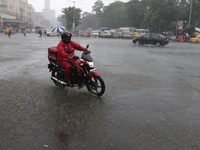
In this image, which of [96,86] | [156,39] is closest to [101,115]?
[96,86]

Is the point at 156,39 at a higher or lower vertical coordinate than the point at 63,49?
higher

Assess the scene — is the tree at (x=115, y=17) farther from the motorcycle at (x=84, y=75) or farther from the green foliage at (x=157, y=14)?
the motorcycle at (x=84, y=75)

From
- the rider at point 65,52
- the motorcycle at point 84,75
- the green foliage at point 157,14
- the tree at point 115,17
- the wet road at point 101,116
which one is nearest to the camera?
the wet road at point 101,116

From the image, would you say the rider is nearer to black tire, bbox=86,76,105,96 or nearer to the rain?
black tire, bbox=86,76,105,96

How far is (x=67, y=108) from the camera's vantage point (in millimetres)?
4410

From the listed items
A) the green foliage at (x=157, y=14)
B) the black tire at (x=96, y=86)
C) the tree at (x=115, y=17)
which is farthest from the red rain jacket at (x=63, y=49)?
the tree at (x=115, y=17)

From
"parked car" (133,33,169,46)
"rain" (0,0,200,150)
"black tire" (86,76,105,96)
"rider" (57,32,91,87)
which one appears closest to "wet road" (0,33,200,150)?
"rain" (0,0,200,150)

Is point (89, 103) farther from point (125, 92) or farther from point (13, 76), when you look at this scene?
point (13, 76)

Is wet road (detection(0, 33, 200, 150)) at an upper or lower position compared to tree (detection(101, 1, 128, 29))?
lower

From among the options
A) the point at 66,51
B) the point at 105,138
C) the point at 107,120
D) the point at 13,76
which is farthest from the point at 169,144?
the point at 13,76

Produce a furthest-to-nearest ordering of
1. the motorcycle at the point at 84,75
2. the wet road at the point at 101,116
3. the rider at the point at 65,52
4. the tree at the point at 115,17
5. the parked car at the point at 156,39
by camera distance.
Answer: the tree at the point at 115,17 → the parked car at the point at 156,39 → the rider at the point at 65,52 → the motorcycle at the point at 84,75 → the wet road at the point at 101,116

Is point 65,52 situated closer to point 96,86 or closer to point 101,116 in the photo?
point 96,86

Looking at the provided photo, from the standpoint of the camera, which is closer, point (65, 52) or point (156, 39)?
point (65, 52)

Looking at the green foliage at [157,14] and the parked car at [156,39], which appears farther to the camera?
the green foliage at [157,14]
